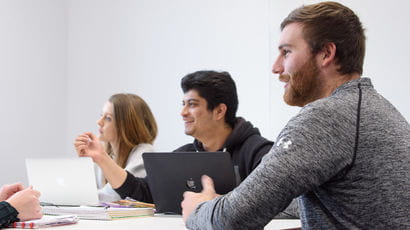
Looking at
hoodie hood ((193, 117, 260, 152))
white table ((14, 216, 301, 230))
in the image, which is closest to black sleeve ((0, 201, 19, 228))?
white table ((14, 216, 301, 230))

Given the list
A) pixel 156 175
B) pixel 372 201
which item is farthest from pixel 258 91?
pixel 372 201

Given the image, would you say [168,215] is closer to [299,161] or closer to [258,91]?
[299,161]

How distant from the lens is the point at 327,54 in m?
1.28

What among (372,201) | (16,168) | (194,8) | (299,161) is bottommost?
(16,168)

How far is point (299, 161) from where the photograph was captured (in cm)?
106

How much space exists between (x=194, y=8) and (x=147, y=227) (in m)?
2.48

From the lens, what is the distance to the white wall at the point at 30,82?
3.97m

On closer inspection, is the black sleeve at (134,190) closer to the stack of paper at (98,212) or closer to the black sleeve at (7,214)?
the stack of paper at (98,212)

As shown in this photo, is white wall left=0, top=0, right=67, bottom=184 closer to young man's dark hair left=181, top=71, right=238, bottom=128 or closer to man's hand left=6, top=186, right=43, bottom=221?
young man's dark hair left=181, top=71, right=238, bottom=128

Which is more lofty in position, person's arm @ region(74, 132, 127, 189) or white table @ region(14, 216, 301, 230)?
person's arm @ region(74, 132, 127, 189)

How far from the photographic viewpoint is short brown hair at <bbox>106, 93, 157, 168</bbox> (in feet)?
9.95

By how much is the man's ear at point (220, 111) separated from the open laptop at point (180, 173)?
68 cm

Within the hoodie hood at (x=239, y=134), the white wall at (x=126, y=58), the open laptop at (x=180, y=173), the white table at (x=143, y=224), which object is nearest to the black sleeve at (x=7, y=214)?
the white table at (x=143, y=224)

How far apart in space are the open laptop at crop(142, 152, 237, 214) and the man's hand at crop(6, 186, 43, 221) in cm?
46
